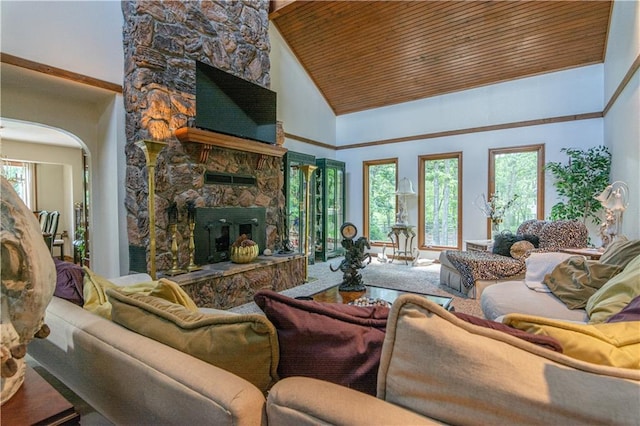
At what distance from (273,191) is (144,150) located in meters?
1.90

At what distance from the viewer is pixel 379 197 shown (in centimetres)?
685

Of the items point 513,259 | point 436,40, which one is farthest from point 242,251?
point 436,40

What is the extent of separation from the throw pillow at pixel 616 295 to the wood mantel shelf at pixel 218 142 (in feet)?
11.8

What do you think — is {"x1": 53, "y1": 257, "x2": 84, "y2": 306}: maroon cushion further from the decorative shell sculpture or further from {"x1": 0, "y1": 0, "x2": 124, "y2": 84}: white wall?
{"x1": 0, "y1": 0, "x2": 124, "y2": 84}: white wall

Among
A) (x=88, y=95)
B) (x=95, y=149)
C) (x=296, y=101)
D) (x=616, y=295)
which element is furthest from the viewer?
(x=296, y=101)

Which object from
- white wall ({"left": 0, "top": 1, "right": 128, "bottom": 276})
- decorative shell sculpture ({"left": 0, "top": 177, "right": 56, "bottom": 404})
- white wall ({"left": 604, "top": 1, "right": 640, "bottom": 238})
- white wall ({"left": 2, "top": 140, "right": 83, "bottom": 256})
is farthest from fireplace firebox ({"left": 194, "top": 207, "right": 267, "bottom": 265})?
white wall ({"left": 2, "top": 140, "right": 83, "bottom": 256})

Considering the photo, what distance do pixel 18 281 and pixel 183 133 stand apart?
9.75 feet

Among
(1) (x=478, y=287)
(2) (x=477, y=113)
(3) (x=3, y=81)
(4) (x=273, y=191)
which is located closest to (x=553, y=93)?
(2) (x=477, y=113)

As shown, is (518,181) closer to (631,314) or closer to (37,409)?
(631,314)

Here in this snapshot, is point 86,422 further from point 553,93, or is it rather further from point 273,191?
point 553,93

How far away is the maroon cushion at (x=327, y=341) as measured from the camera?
0.81 m

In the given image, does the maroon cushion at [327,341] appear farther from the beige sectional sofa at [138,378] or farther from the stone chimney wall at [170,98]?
the stone chimney wall at [170,98]

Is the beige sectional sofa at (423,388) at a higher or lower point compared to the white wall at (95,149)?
lower

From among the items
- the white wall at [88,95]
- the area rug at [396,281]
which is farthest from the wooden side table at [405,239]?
the white wall at [88,95]
